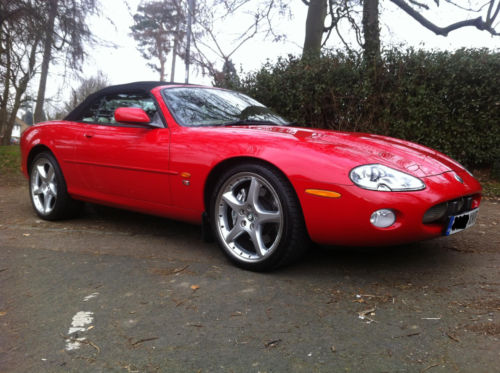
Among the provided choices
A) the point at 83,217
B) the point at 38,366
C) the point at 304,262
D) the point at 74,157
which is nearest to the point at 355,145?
the point at 304,262

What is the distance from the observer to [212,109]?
3836 mm

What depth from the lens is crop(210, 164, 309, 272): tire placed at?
2.83 meters

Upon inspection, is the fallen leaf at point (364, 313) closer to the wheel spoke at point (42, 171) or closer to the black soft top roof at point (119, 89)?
the black soft top roof at point (119, 89)

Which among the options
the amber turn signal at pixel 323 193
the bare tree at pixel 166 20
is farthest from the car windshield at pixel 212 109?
the bare tree at pixel 166 20

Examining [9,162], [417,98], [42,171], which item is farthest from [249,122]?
[9,162]

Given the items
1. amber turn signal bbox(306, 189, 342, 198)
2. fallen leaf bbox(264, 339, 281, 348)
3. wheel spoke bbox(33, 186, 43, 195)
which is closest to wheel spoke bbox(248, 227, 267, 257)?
amber turn signal bbox(306, 189, 342, 198)

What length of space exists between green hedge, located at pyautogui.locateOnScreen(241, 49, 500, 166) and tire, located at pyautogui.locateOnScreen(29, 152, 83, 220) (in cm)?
453

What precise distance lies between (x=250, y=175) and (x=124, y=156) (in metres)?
1.24

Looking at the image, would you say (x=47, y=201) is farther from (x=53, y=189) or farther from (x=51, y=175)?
(x=51, y=175)

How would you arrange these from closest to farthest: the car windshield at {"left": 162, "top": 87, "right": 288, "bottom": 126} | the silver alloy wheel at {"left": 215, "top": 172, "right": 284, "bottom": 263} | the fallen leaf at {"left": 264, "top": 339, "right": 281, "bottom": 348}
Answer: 1. the fallen leaf at {"left": 264, "top": 339, "right": 281, "bottom": 348}
2. the silver alloy wheel at {"left": 215, "top": 172, "right": 284, "bottom": 263}
3. the car windshield at {"left": 162, "top": 87, "right": 288, "bottom": 126}

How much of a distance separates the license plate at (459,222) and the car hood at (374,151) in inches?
12.0

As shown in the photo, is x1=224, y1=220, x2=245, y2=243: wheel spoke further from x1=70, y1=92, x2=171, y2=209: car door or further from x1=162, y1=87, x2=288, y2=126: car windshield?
x1=162, y1=87, x2=288, y2=126: car windshield

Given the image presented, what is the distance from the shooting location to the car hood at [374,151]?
9.21ft

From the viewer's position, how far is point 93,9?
991 centimetres
